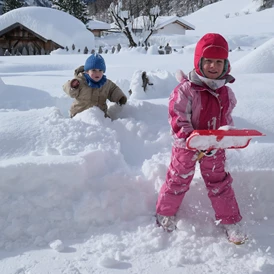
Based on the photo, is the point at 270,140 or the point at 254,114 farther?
the point at 254,114

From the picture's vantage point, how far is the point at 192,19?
32969 millimetres

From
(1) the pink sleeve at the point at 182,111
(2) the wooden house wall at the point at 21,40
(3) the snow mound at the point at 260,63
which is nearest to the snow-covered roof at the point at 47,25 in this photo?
(2) the wooden house wall at the point at 21,40

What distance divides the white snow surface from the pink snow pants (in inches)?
4.5

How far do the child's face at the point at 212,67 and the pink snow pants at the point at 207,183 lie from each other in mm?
428

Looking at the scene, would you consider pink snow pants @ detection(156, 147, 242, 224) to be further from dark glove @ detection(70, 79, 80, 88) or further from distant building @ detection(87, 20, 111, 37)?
distant building @ detection(87, 20, 111, 37)

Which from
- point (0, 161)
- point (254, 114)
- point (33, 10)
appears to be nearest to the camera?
point (0, 161)

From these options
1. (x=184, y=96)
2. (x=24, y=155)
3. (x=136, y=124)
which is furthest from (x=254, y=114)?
(x=24, y=155)

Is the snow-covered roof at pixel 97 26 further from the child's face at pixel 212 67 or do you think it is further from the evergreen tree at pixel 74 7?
the child's face at pixel 212 67

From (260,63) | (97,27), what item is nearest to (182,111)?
(260,63)

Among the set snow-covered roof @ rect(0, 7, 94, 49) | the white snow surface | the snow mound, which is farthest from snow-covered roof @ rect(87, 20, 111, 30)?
the white snow surface

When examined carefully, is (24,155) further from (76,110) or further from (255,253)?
(255,253)

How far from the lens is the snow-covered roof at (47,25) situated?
14.8 metres

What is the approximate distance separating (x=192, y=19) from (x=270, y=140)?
32.5 m

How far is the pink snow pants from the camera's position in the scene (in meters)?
1.97
